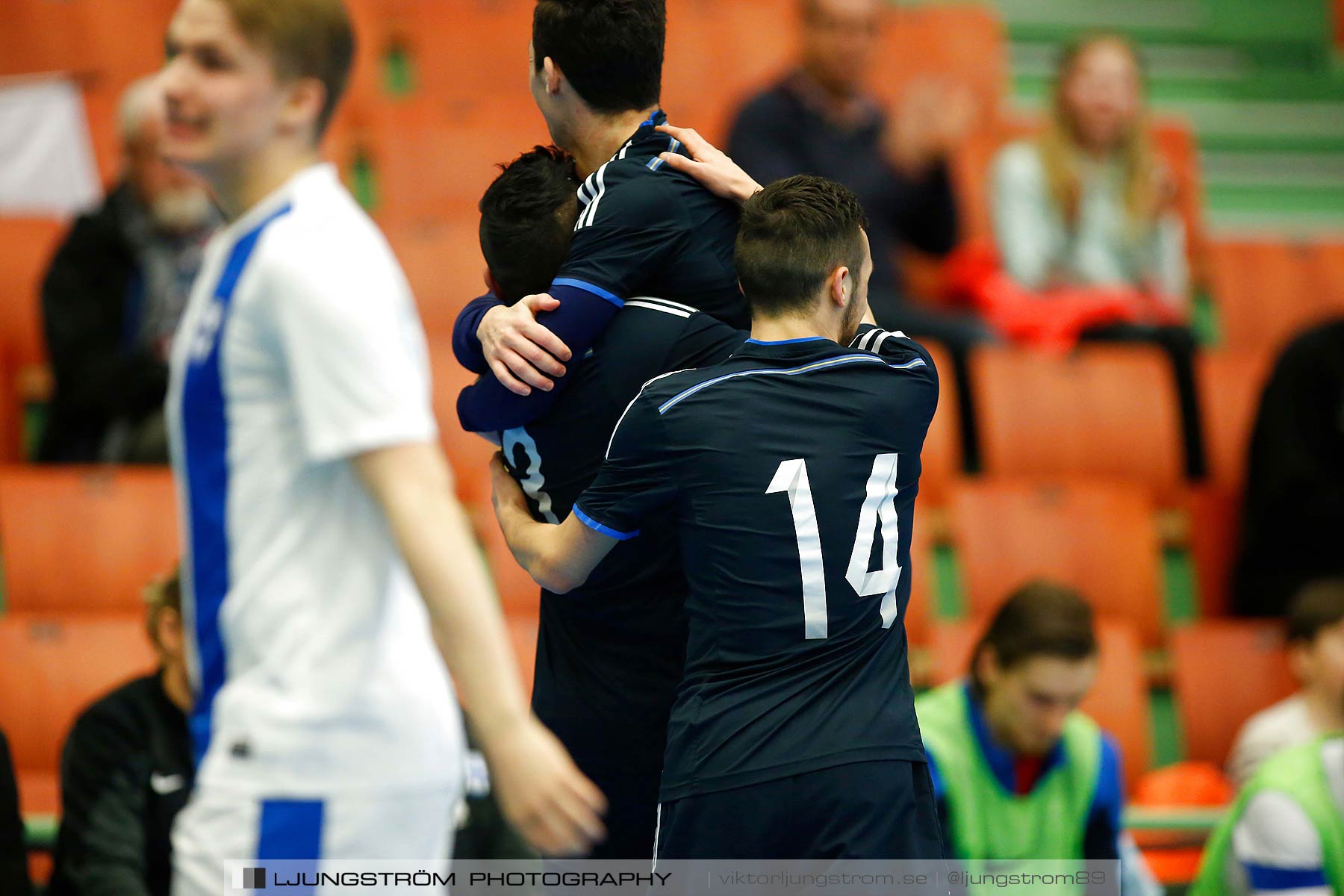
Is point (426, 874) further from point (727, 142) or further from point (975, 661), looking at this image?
point (727, 142)

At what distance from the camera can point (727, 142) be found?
20.2ft

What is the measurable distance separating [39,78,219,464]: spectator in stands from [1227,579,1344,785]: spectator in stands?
3722mm

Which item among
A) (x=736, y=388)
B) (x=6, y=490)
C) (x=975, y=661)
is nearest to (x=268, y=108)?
(x=736, y=388)

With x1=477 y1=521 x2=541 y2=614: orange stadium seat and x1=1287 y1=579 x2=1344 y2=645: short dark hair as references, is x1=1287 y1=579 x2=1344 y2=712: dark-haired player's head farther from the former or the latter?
x1=477 y1=521 x2=541 y2=614: orange stadium seat

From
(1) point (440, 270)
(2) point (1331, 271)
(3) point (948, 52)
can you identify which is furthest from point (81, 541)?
(2) point (1331, 271)

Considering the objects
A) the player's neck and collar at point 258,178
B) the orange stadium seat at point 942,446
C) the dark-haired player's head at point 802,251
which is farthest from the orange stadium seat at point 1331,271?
the player's neck and collar at point 258,178

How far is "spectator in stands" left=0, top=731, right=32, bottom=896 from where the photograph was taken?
3.15 metres

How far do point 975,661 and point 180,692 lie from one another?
6.44 ft

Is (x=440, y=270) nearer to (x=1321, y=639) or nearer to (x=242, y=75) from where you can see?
(x=1321, y=639)

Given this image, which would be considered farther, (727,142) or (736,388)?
(727,142)

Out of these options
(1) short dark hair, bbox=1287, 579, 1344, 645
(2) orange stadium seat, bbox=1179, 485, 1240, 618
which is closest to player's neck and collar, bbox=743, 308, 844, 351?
(1) short dark hair, bbox=1287, 579, 1344, 645

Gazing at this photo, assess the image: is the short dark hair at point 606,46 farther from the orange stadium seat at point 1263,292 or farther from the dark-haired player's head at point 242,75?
the orange stadium seat at point 1263,292

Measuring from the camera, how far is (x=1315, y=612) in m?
4.55

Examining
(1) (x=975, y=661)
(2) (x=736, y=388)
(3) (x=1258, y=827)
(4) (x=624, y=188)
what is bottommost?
(3) (x=1258, y=827)
